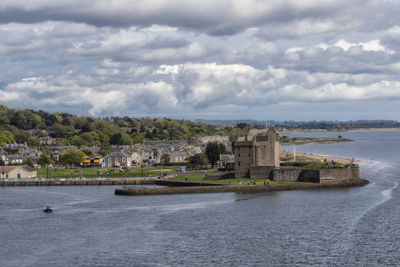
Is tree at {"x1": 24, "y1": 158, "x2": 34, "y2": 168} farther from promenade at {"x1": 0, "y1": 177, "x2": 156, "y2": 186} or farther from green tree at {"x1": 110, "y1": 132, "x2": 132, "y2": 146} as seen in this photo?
green tree at {"x1": 110, "y1": 132, "x2": 132, "y2": 146}

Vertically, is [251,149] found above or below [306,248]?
above

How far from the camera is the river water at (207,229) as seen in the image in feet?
138

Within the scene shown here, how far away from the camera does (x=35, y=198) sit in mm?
77625

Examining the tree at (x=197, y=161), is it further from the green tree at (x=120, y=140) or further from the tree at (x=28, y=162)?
the green tree at (x=120, y=140)

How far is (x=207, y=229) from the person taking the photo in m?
51.9

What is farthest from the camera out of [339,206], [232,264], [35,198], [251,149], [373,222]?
[251,149]

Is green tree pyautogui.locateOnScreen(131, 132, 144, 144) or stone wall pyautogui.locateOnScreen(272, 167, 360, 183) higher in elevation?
green tree pyautogui.locateOnScreen(131, 132, 144, 144)

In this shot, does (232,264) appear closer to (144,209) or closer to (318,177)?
(144,209)

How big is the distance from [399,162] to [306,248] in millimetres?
92832

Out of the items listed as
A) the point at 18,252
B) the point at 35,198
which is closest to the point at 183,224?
the point at 18,252

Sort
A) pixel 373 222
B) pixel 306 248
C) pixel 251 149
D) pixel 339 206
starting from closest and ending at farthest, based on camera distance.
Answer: pixel 306 248
pixel 373 222
pixel 339 206
pixel 251 149

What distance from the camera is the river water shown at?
138 feet

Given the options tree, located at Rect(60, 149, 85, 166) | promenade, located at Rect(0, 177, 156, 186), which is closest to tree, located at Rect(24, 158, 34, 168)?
tree, located at Rect(60, 149, 85, 166)

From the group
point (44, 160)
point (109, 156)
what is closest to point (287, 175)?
point (109, 156)
